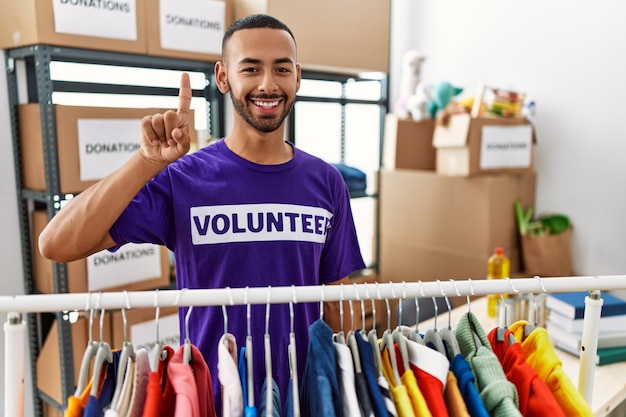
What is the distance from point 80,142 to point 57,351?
2.37 feet

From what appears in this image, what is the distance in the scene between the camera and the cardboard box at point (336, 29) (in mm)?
2146

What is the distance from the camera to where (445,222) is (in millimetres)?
2621

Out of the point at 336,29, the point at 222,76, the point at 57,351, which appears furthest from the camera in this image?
the point at 336,29

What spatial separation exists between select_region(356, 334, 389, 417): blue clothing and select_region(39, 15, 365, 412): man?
0.31 meters

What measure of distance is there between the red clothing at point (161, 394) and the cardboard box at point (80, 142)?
1162 mm

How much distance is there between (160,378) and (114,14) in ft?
4.60

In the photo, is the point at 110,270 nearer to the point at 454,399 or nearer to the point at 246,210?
the point at 246,210

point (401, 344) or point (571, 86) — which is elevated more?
point (571, 86)

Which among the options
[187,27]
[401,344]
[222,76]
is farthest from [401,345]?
[187,27]

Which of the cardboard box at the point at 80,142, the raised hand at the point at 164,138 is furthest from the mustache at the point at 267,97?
the cardboard box at the point at 80,142

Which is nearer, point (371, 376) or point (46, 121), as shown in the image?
point (371, 376)

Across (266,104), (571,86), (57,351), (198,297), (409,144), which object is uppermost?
(571,86)

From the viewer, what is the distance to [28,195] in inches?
73.4

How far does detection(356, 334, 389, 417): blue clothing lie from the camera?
2.36 feet
